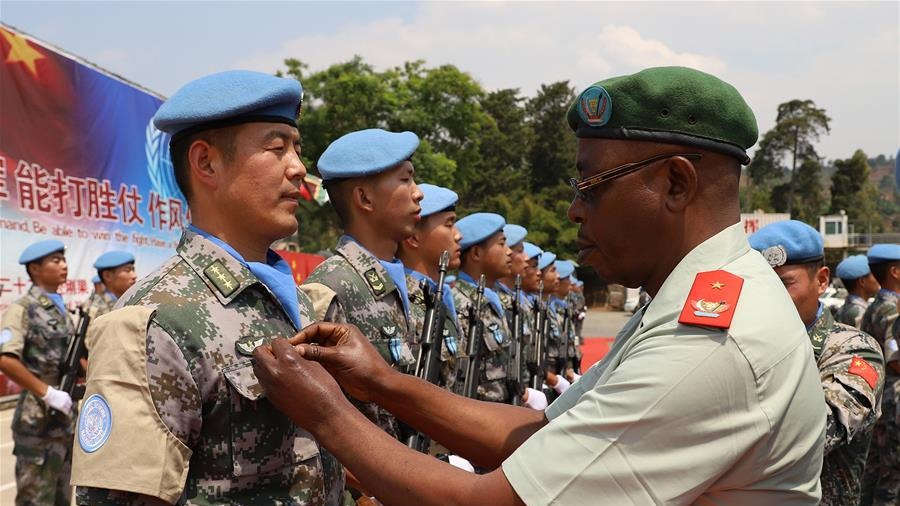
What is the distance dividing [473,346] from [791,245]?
8.06ft

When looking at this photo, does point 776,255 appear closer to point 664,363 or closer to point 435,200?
point 435,200

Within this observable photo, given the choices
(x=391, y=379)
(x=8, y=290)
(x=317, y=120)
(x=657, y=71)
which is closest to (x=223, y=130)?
(x=391, y=379)

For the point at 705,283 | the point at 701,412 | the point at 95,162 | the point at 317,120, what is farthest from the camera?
the point at 317,120

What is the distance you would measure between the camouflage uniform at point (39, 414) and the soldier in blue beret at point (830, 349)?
5.64m

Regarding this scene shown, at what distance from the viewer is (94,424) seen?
1.91 meters

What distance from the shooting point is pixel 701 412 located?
154 cm

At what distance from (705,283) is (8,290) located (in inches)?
388

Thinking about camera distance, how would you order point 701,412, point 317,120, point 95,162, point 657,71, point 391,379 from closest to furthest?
1. point 701,412
2. point 657,71
3. point 391,379
4. point 95,162
5. point 317,120

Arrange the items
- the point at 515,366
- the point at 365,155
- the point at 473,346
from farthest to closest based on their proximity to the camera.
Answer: the point at 515,366, the point at 473,346, the point at 365,155

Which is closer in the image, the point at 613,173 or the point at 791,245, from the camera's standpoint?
the point at 613,173

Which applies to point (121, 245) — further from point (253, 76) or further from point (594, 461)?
point (594, 461)

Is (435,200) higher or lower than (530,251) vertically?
higher

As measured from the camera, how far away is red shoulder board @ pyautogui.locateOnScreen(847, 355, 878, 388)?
3.48 metres

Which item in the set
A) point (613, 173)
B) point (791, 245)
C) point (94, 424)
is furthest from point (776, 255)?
point (94, 424)
